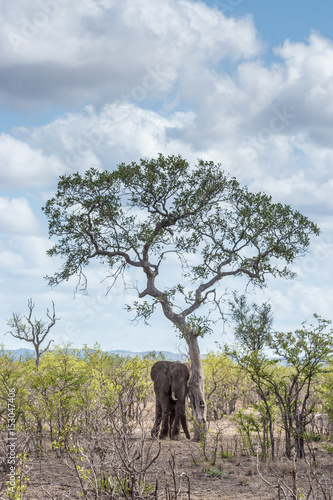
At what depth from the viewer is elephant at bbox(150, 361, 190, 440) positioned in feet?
55.2

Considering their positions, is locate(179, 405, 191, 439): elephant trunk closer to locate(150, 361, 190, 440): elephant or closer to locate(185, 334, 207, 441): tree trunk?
locate(150, 361, 190, 440): elephant

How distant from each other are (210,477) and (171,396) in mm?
6276

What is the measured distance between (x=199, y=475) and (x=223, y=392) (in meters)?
10.9

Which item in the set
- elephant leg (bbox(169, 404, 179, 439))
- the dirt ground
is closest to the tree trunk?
elephant leg (bbox(169, 404, 179, 439))

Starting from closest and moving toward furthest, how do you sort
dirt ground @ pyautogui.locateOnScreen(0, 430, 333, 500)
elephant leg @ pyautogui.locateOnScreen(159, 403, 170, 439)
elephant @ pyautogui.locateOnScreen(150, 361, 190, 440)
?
dirt ground @ pyautogui.locateOnScreen(0, 430, 333, 500)
elephant leg @ pyautogui.locateOnScreen(159, 403, 170, 439)
elephant @ pyautogui.locateOnScreen(150, 361, 190, 440)

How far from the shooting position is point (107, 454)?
7.88 meters

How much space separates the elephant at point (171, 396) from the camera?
16828 mm

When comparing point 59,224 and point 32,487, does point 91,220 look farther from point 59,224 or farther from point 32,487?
point 32,487

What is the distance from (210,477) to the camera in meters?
11.2

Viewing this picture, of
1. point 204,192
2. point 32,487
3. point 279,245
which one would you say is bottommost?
point 32,487

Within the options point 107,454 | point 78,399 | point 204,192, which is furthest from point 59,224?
point 107,454

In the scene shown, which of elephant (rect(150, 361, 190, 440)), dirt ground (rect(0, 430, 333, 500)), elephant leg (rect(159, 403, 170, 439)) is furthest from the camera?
elephant (rect(150, 361, 190, 440))

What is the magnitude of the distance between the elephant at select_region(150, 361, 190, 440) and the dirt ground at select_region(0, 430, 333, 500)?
116 inches

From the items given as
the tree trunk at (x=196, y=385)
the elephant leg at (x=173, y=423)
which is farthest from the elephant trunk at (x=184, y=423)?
the tree trunk at (x=196, y=385)
